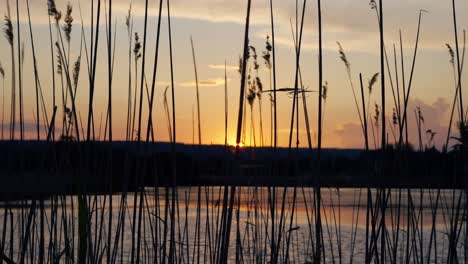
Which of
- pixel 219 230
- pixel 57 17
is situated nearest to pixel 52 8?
pixel 57 17

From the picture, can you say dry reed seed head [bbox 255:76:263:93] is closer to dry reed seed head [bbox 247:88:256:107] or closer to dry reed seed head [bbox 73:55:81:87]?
dry reed seed head [bbox 247:88:256:107]

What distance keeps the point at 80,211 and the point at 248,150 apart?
1938mm

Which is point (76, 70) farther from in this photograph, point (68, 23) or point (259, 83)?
point (259, 83)

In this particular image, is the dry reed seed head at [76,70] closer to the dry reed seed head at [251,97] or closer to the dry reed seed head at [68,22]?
the dry reed seed head at [68,22]

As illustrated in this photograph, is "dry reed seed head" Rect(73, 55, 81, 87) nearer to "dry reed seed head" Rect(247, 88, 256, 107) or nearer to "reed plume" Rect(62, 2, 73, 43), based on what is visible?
"reed plume" Rect(62, 2, 73, 43)

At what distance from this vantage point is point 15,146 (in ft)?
9.66

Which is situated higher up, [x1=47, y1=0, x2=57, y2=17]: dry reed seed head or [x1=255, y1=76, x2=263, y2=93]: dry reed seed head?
[x1=47, y1=0, x2=57, y2=17]: dry reed seed head

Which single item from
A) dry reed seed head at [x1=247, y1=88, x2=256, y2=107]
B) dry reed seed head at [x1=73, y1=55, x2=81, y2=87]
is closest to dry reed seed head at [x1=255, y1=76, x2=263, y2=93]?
dry reed seed head at [x1=247, y1=88, x2=256, y2=107]

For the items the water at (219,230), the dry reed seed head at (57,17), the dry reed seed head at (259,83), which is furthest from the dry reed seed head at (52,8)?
the dry reed seed head at (259,83)

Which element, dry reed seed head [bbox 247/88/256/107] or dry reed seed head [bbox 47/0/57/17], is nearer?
dry reed seed head [bbox 47/0/57/17]

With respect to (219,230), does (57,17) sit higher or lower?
higher

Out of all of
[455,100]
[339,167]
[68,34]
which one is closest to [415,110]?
[455,100]

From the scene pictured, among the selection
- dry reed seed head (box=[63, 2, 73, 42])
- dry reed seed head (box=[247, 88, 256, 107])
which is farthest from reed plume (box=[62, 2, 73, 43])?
dry reed seed head (box=[247, 88, 256, 107])

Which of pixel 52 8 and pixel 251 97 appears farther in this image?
pixel 251 97
